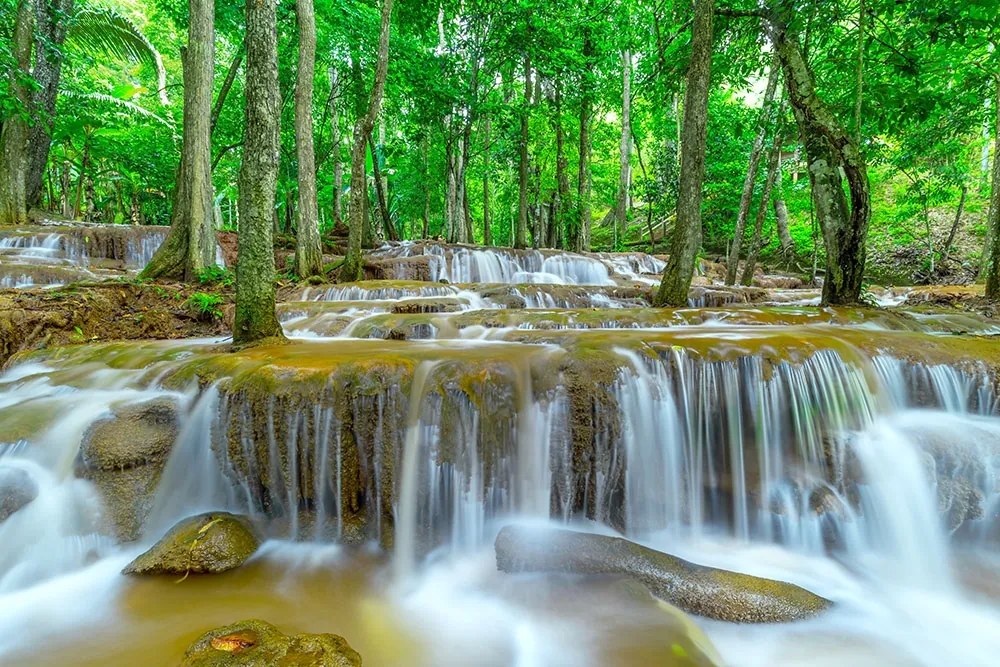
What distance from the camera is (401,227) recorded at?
108 ft

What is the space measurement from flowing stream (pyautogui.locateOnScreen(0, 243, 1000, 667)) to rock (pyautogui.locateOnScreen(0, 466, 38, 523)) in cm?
2

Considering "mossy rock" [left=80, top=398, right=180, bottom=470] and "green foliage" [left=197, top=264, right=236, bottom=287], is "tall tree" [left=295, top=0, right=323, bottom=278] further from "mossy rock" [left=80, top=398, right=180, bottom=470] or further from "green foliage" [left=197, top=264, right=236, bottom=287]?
"mossy rock" [left=80, top=398, right=180, bottom=470]

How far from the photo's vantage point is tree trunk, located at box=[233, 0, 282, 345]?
4.29 meters

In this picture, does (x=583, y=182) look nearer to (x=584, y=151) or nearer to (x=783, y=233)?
(x=584, y=151)

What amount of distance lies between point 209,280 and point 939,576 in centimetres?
961

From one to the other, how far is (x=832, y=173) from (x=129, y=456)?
893 cm

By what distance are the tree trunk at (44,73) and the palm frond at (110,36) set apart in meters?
1.77

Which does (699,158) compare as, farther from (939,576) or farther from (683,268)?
(939,576)

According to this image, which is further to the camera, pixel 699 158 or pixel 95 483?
pixel 699 158

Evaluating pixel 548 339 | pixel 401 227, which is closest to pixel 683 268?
pixel 548 339

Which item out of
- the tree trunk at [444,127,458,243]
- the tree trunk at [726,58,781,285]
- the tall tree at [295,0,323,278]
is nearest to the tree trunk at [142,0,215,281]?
the tall tree at [295,0,323,278]

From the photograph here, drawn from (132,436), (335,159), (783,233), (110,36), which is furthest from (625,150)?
(110,36)

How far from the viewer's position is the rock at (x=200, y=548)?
2902mm

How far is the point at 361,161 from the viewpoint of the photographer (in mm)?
9789
